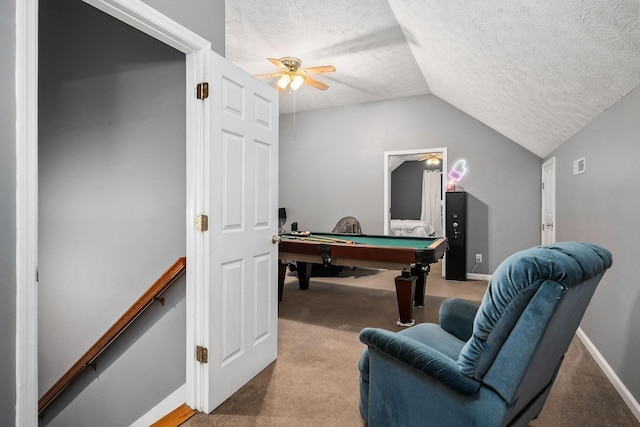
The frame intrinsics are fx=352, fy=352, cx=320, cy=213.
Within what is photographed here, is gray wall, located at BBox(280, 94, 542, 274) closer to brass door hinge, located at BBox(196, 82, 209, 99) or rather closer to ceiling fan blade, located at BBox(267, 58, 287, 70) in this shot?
ceiling fan blade, located at BBox(267, 58, 287, 70)

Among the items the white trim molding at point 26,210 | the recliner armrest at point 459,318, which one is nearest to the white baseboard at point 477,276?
the recliner armrest at point 459,318

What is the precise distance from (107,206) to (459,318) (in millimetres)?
2267

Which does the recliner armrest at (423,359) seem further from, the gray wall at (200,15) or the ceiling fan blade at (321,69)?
the ceiling fan blade at (321,69)

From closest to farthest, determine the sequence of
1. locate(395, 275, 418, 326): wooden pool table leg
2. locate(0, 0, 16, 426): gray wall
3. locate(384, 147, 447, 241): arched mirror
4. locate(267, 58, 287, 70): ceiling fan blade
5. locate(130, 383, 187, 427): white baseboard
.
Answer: locate(0, 0, 16, 426): gray wall < locate(130, 383, 187, 427): white baseboard < locate(395, 275, 418, 326): wooden pool table leg < locate(267, 58, 287, 70): ceiling fan blade < locate(384, 147, 447, 241): arched mirror

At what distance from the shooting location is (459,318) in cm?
188

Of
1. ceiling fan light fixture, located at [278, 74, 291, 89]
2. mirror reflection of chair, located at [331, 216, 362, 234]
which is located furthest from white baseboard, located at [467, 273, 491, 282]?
ceiling fan light fixture, located at [278, 74, 291, 89]

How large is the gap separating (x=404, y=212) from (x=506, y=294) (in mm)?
10078

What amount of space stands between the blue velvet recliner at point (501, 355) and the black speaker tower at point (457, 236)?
3.87 meters

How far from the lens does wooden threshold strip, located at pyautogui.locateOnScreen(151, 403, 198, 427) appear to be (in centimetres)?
182

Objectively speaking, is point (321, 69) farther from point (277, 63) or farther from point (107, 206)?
point (107, 206)

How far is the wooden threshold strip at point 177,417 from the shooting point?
1.82 m

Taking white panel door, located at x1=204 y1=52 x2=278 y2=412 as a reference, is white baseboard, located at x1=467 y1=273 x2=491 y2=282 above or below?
below

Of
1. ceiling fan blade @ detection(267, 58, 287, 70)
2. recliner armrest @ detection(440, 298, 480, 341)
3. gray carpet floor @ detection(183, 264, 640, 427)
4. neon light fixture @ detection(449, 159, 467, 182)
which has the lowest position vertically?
gray carpet floor @ detection(183, 264, 640, 427)

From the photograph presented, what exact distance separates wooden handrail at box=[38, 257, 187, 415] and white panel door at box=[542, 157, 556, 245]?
4.14 m
